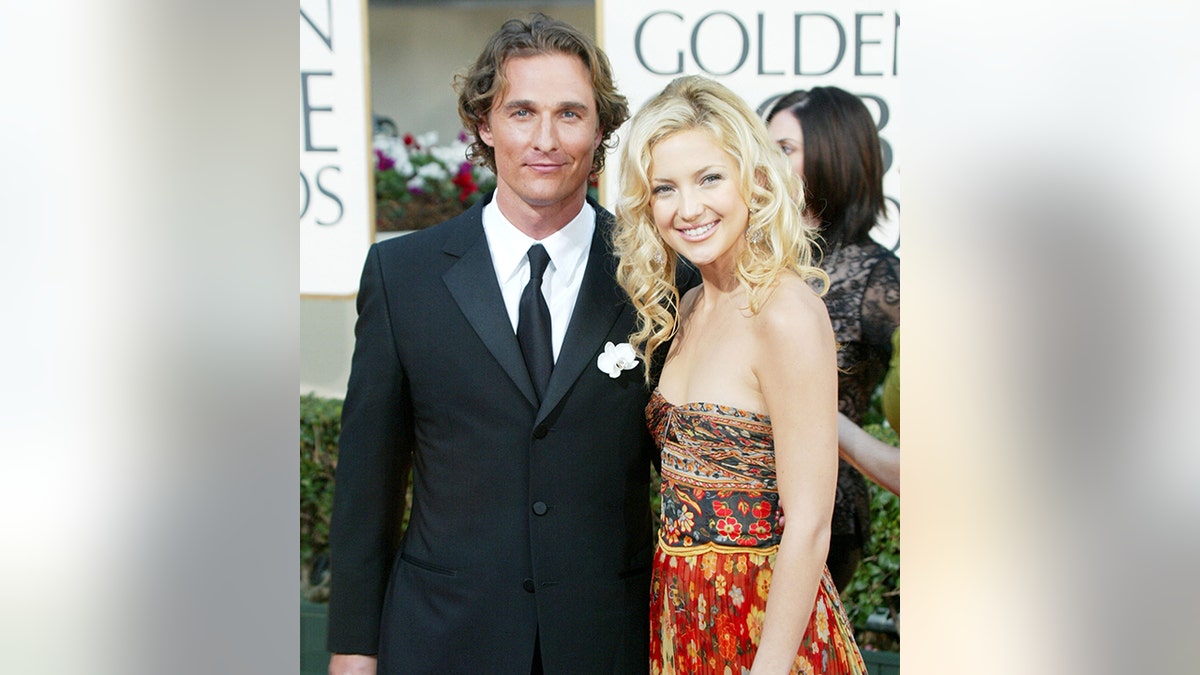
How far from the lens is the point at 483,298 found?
77.6 inches

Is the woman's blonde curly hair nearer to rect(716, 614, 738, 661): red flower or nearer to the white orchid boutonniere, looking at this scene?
the white orchid boutonniere

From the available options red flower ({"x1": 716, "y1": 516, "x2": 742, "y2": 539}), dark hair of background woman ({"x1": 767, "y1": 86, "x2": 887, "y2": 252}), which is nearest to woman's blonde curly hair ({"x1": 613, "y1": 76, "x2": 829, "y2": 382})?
red flower ({"x1": 716, "y1": 516, "x2": 742, "y2": 539})

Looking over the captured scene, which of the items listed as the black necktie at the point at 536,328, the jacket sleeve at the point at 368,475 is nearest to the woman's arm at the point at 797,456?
the black necktie at the point at 536,328

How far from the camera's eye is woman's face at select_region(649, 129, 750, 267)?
5.91 ft

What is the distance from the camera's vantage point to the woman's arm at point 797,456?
1709 mm

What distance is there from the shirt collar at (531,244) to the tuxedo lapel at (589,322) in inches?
1.2

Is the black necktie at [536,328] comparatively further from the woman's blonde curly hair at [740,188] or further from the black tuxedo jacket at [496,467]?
the woman's blonde curly hair at [740,188]

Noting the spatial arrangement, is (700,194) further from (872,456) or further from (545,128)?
(872,456)

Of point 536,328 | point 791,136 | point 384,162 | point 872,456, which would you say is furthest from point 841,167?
point 384,162

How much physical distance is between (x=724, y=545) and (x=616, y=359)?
0.36 m

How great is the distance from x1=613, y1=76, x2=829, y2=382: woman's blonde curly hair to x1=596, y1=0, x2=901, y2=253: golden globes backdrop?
1.39 metres
